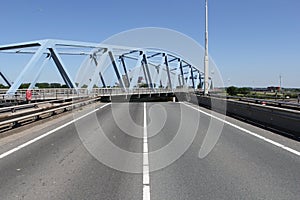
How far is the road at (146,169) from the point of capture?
195 inches

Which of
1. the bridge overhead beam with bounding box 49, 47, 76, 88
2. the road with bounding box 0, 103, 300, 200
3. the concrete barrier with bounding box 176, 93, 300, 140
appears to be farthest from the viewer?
the bridge overhead beam with bounding box 49, 47, 76, 88

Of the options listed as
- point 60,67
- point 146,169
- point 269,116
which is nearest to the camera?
point 146,169

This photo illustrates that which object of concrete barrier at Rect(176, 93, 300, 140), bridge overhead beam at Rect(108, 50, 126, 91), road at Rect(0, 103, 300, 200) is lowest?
road at Rect(0, 103, 300, 200)

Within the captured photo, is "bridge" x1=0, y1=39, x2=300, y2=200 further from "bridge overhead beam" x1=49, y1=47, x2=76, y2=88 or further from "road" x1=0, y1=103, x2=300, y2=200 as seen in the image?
"bridge overhead beam" x1=49, y1=47, x2=76, y2=88

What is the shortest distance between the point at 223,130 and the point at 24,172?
28.0ft

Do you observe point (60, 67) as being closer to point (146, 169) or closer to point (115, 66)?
point (115, 66)

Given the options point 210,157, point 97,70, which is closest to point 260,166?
point 210,157

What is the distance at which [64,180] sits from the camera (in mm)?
5656

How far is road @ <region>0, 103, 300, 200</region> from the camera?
496 centimetres

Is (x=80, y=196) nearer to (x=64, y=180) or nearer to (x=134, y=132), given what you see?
(x=64, y=180)

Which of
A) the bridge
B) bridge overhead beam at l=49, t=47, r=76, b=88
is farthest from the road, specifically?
bridge overhead beam at l=49, t=47, r=76, b=88

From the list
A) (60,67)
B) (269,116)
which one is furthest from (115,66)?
(269,116)

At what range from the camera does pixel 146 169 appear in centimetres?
650

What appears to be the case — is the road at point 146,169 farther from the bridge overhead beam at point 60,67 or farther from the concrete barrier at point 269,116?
the bridge overhead beam at point 60,67
